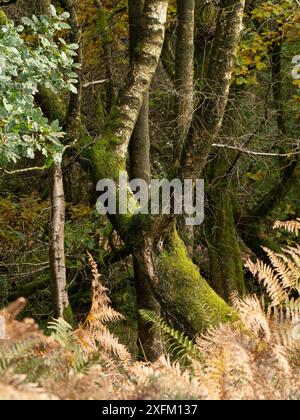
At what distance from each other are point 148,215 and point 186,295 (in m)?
0.74

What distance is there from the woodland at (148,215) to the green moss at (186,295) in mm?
12

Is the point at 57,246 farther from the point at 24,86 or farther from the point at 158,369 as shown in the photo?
the point at 158,369

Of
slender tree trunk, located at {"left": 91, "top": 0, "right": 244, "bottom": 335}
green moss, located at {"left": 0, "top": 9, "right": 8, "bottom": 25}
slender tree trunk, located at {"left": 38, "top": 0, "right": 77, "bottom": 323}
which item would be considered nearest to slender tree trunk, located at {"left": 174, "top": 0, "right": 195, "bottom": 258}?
slender tree trunk, located at {"left": 38, "top": 0, "right": 77, "bottom": 323}

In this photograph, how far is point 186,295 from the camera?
18.0ft

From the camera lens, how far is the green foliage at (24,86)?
5.23 meters

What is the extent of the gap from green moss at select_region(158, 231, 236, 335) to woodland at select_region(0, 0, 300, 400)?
0.01 m

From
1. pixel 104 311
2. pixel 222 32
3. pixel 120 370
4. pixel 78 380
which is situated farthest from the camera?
pixel 222 32

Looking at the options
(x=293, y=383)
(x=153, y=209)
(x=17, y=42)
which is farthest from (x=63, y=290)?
(x=293, y=383)

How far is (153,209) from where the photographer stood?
5.55 m

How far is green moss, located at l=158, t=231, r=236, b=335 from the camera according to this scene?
5.33 meters

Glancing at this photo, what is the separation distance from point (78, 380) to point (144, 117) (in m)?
6.30

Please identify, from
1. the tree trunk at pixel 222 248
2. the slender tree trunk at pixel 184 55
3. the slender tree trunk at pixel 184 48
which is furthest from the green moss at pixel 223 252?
the slender tree trunk at pixel 184 48

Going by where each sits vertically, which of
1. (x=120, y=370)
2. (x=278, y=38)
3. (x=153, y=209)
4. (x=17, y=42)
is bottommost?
(x=120, y=370)
